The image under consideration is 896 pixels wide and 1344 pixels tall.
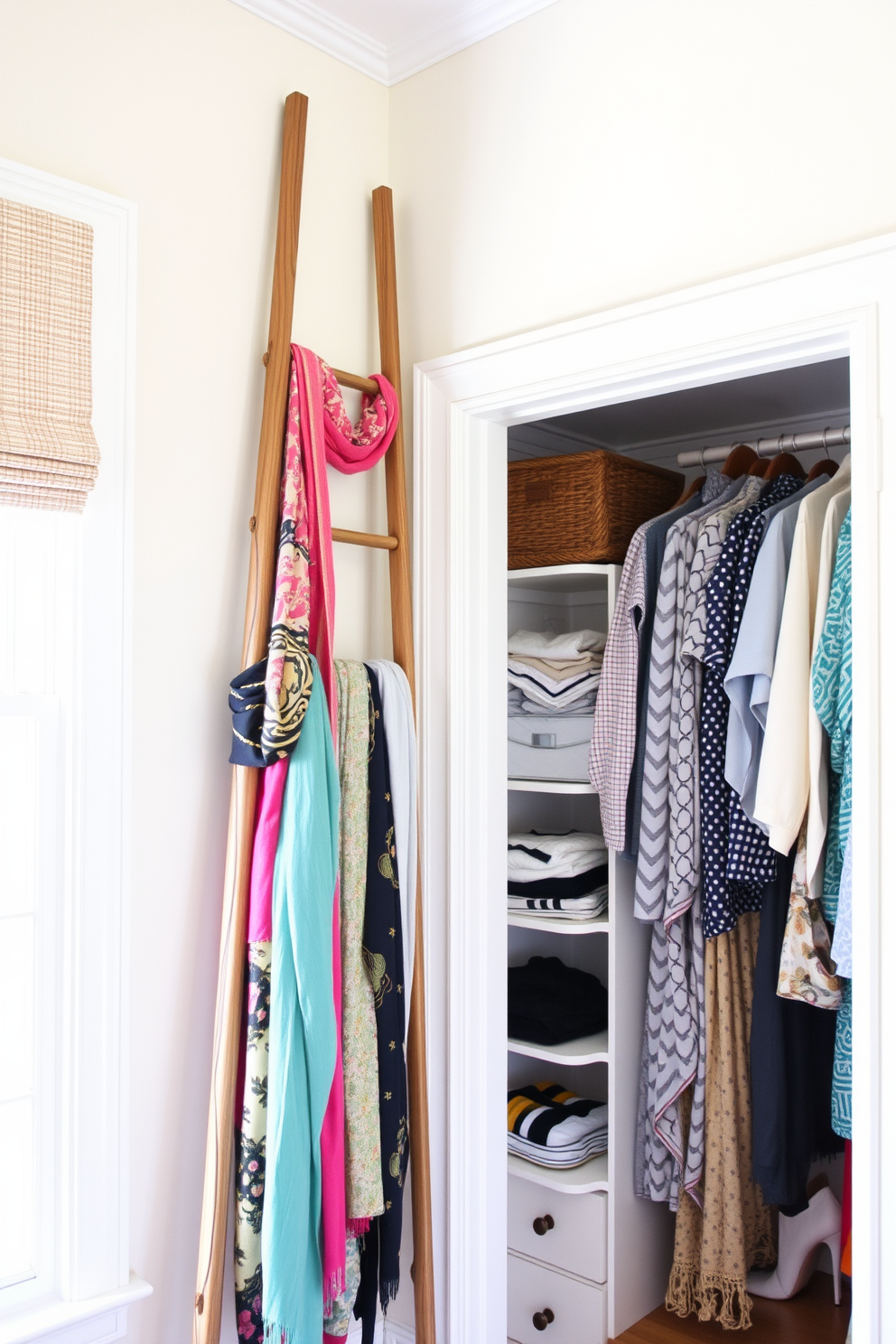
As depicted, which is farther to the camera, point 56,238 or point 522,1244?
point 522,1244

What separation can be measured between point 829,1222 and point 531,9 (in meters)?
2.58

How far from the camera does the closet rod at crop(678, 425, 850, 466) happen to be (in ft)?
7.35

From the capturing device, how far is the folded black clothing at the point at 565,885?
2.52m

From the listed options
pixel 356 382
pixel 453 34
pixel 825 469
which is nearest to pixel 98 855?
pixel 356 382

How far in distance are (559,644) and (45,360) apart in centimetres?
145

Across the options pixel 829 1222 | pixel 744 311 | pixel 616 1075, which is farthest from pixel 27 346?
pixel 829 1222

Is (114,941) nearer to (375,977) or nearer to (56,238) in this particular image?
(375,977)

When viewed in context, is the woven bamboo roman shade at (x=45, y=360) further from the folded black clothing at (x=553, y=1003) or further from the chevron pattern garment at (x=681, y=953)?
the folded black clothing at (x=553, y=1003)

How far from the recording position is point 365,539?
1.87 metres

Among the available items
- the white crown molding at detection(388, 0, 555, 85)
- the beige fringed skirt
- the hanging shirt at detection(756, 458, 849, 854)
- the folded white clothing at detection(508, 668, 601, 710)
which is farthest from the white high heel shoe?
the white crown molding at detection(388, 0, 555, 85)

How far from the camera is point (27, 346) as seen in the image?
1455 millimetres

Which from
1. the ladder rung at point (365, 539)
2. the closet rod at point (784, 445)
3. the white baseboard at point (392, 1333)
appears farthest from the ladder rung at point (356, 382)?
the white baseboard at point (392, 1333)

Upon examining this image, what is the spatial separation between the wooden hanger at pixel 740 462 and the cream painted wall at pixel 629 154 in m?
0.87

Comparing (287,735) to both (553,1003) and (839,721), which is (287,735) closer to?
(839,721)
